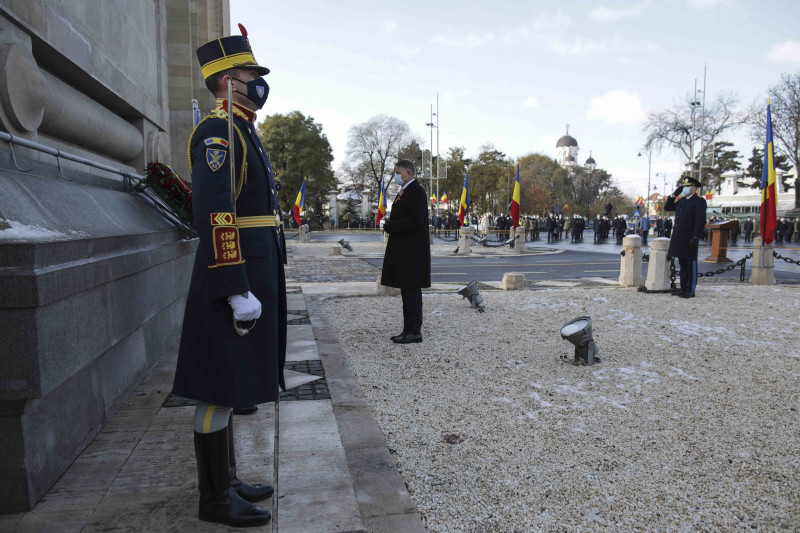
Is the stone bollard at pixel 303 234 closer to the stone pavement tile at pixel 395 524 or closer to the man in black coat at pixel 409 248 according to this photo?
the man in black coat at pixel 409 248

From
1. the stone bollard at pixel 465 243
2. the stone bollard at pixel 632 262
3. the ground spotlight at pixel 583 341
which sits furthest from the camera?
the stone bollard at pixel 465 243

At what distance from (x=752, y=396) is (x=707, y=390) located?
31cm

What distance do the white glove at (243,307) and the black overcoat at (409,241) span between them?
3730 millimetres

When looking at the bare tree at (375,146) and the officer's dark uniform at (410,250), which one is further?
the bare tree at (375,146)

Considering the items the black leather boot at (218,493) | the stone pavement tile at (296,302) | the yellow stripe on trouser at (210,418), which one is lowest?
the stone pavement tile at (296,302)

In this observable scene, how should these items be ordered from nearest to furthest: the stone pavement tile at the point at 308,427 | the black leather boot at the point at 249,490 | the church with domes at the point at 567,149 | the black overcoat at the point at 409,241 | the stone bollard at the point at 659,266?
1. the black leather boot at the point at 249,490
2. the stone pavement tile at the point at 308,427
3. the black overcoat at the point at 409,241
4. the stone bollard at the point at 659,266
5. the church with domes at the point at 567,149

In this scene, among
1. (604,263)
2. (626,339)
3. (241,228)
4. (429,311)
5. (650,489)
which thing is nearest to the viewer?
(241,228)

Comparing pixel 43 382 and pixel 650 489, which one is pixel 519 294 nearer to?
pixel 650 489

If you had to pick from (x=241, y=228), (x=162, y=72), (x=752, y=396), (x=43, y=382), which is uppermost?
(x=162, y=72)

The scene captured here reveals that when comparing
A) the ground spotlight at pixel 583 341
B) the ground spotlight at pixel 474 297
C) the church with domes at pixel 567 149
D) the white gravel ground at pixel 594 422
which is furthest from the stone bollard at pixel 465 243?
the church with domes at pixel 567 149

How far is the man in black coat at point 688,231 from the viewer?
365 inches

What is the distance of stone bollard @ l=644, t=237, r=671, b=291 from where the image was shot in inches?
396

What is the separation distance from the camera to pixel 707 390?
447cm

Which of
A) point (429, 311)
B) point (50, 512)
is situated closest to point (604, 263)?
point (429, 311)
